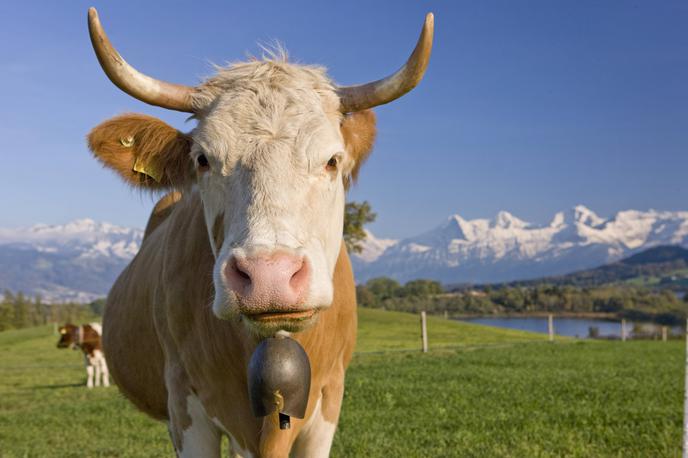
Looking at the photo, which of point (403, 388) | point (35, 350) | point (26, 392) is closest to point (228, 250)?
point (403, 388)

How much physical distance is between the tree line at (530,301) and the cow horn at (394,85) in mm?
118673

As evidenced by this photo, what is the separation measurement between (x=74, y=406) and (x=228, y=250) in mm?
13976

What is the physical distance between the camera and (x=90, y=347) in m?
22.5

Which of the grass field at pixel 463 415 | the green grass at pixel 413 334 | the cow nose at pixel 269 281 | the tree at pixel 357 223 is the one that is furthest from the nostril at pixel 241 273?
the tree at pixel 357 223

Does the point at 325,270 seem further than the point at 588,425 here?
No

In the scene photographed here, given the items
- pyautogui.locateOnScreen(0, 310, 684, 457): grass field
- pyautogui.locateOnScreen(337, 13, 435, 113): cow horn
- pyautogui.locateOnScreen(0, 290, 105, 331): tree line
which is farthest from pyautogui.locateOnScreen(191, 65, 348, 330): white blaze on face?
pyautogui.locateOnScreen(0, 290, 105, 331): tree line

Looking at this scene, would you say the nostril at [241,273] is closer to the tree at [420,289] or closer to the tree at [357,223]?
the tree at [357,223]

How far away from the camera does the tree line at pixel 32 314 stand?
96.3m

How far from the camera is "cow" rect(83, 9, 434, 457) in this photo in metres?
2.69

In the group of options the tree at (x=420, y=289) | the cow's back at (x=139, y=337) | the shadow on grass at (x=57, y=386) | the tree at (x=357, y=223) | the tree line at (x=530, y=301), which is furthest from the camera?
the tree at (x=420, y=289)

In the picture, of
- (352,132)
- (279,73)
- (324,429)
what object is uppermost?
(279,73)

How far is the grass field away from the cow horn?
5.12m

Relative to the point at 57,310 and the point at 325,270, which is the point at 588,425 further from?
the point at 57,310

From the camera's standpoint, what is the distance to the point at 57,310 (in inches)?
4552
